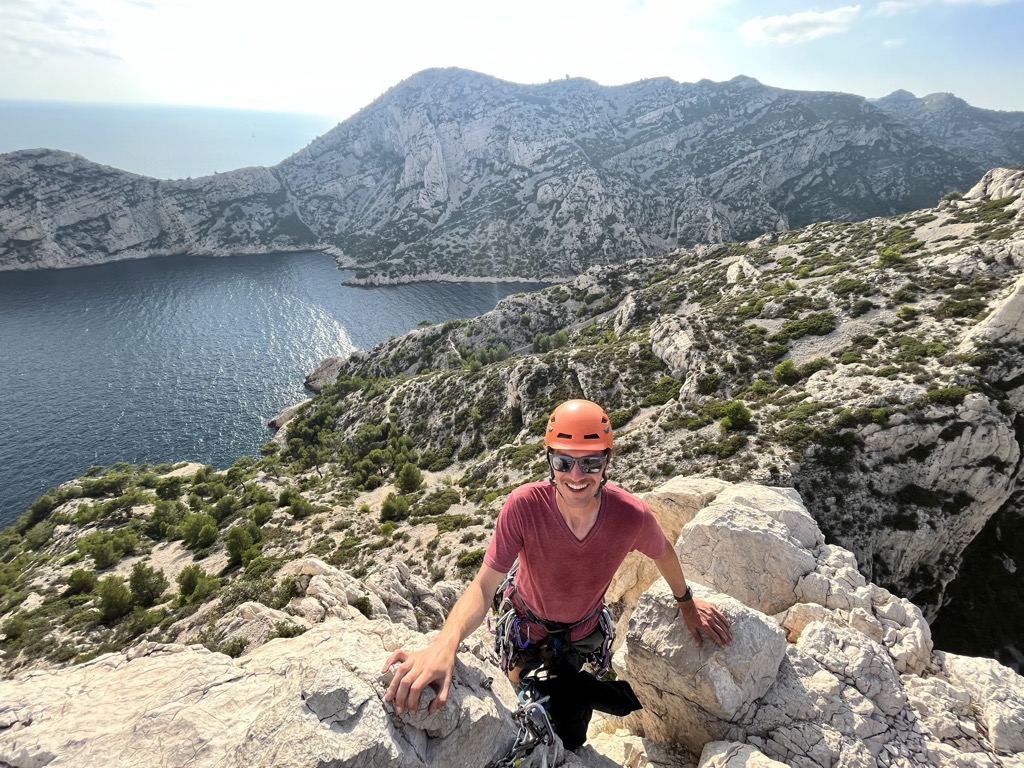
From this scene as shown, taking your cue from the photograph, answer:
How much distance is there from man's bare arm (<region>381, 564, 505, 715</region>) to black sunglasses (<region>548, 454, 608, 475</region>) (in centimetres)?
171

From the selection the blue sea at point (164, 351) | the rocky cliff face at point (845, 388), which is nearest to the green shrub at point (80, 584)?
the rocky cliff face at point (845, 388)

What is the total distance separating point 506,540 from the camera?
584cm

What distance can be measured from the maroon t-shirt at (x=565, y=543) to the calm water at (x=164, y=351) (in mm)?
96646

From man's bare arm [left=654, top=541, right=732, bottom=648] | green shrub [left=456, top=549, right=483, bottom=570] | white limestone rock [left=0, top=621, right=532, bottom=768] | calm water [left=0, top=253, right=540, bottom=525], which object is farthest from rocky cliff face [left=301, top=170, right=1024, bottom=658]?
calm water [left=0, top=253, right=540, bottom=525]

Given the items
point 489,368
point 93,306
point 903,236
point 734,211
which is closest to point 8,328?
point 93,306

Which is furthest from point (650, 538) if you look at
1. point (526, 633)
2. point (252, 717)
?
point (252, 717)

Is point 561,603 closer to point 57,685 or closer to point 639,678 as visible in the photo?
point 639,678

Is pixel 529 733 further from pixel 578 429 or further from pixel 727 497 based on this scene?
pixel 727 497

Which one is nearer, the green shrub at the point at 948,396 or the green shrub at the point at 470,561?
the green shrub at the point at 948,396

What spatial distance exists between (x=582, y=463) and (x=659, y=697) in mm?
5721

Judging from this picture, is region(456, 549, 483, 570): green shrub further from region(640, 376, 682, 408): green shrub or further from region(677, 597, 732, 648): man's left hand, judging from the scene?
region(677, 597, 732, 648): man's left hand

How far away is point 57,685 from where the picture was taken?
6.16 meters

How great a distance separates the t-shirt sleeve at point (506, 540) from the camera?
5.68 metres

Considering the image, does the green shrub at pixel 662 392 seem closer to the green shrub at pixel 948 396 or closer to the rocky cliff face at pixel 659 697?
the green shrub at pixel 948 396
